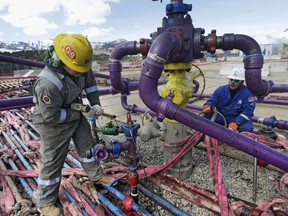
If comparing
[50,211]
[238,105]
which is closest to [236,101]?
[238,105]

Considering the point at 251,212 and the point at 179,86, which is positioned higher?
the point at 179,86

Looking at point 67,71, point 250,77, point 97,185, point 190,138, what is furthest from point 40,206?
point 250,77

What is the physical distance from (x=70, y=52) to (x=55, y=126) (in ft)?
2.06

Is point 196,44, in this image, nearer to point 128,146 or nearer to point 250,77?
point 250,77

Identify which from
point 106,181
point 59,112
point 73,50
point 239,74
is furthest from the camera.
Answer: point 239,74

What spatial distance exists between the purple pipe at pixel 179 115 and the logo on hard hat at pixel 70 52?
1.82ft

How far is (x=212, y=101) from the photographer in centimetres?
306

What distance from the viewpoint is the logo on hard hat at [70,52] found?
5.32ft

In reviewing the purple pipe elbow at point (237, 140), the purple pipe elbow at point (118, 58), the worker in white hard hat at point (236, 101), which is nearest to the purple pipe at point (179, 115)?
the purple pipe elbow at point (237, 140)

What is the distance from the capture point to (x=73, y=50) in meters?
1.62

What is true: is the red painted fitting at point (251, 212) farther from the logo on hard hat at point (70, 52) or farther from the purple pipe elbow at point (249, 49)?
the logo on hard hat at point (70, 52)

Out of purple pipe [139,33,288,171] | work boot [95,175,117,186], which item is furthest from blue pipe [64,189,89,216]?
purple pipe [139,33,288,171]

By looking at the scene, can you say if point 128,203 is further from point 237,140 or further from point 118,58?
point 118,58

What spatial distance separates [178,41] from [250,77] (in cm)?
75
